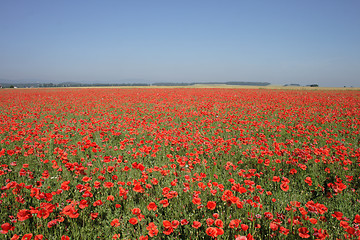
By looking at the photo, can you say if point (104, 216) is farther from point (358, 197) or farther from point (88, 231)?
point (358, 197)

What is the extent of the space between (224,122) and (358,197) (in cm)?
542

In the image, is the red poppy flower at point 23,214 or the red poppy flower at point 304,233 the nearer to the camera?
the red poppy flower at point 304,233

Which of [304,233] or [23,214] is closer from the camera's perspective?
[304,233]

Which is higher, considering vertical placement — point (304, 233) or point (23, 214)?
point (23, 214)

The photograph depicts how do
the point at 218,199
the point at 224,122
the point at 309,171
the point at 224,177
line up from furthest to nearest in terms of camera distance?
the point at 224,122 → the point at 309,171 → the point at 224,177 → the point at 218,199

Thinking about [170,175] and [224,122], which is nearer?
[170,175]

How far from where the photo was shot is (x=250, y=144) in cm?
607

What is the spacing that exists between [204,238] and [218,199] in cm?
87

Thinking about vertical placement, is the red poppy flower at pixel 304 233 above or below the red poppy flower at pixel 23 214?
below

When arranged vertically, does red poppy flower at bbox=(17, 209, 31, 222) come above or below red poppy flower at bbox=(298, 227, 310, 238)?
above

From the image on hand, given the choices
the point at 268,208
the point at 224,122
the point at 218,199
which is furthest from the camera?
the point at 224,122

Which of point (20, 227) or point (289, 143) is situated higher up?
point (289, 143)

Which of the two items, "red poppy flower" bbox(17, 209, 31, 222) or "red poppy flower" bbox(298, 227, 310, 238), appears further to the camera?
"red poppy flower" bbox(17, 209, 31, 222)

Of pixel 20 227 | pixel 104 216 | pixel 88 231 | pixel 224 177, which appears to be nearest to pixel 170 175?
pixel 224 177
